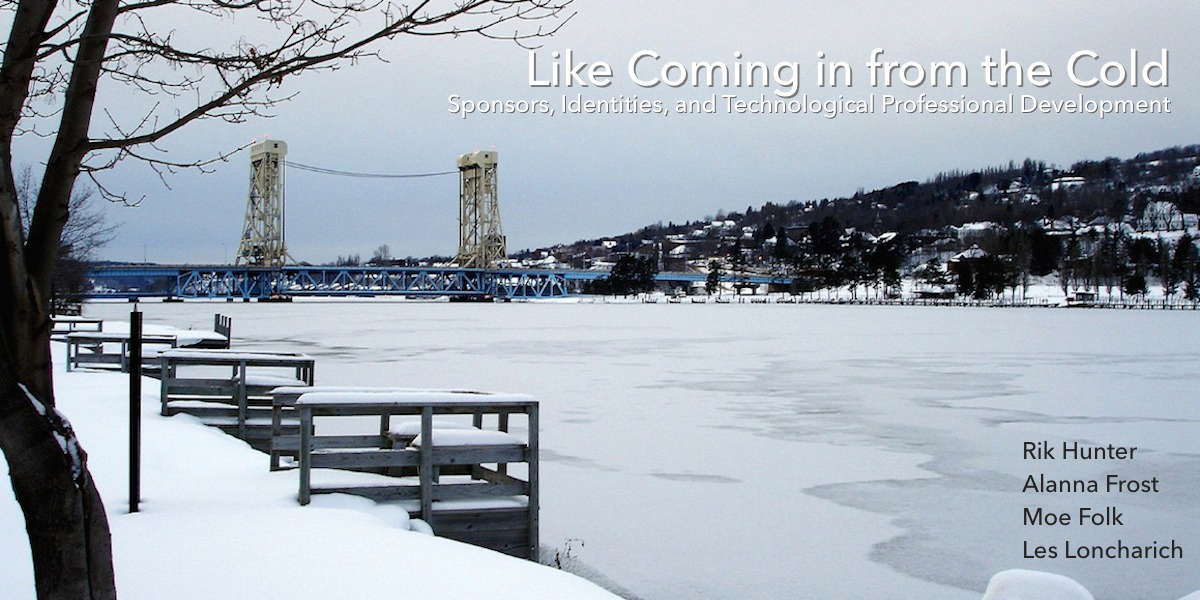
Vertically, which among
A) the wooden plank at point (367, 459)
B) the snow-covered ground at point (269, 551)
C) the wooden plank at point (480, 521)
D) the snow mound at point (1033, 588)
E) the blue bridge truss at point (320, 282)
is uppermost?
the blue bridge truss at point (320, 282)

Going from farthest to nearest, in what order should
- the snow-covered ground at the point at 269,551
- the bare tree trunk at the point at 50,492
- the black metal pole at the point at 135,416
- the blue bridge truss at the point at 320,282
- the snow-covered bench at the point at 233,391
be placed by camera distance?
the blue bridge truss at the point at 320,282 → the snow-covered bench at the point at 233,391 → the black metal pole at the point at 135,416 → the snow-covered ground at the point at 269,551 → the bare tree trunk at the point at 50,492

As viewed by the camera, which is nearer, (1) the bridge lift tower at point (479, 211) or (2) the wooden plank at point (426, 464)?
(2) the wooden plank at point (426, 464)

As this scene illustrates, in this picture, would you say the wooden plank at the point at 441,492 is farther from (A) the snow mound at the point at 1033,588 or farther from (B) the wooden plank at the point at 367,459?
(A) the snow mound at the point at 1033,588

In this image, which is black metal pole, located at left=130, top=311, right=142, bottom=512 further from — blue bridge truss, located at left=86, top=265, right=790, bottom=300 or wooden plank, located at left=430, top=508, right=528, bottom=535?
blue bridge truss, located at left=86, top=265, right=790, bottom=300

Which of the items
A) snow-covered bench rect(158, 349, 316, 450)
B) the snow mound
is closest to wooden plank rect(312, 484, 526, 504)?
the snow mound

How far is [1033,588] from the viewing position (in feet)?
14.7

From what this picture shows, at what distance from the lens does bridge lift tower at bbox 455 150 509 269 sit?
11712 centimetres

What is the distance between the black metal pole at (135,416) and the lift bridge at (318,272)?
99.4 metres

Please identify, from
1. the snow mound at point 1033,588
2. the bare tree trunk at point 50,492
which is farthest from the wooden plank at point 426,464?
the snow mound at point 1033,588

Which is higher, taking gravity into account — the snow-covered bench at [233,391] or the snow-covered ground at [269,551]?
the snow-covered bench at [233,391]

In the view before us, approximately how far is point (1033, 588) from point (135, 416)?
549 centimetres

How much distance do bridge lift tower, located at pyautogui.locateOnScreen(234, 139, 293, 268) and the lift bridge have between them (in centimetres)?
10

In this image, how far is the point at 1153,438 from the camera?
13.4 meters

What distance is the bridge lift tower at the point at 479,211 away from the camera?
117 m
